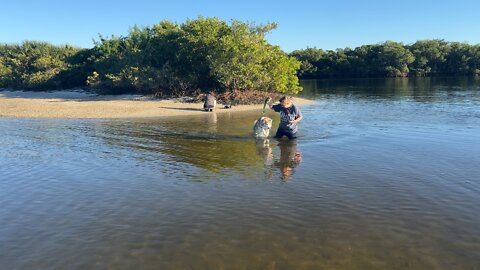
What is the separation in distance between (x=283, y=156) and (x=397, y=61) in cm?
9679

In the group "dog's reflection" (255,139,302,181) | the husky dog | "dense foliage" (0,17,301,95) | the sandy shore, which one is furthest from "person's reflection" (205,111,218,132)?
"dense foliage" (0,17,301,95)

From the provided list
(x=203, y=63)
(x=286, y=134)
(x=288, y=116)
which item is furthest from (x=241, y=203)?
(x=203, y=63)

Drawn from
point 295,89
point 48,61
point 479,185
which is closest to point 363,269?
point 479,185

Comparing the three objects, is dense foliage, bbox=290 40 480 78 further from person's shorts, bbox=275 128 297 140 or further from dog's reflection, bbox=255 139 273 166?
dog's reflection, bbox=255 139 273 166

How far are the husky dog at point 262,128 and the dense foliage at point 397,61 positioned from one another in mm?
92388

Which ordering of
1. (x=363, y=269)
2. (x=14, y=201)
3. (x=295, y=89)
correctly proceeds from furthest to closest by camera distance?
(x=295, y=89) → (x=14, y=201) → (x=363, y=269)

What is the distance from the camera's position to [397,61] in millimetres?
99062

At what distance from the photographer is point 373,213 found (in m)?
7.27

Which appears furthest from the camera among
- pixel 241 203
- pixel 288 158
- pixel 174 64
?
pixel 174 64

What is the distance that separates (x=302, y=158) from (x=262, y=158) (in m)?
1.22

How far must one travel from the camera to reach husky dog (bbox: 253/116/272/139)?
607 inches

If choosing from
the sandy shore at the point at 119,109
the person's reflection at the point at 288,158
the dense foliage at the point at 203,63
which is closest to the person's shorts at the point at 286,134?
the person's reflection at the point at 288,158

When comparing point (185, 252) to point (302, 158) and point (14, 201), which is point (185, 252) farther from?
point (302, 158)

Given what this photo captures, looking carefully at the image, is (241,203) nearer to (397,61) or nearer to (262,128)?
(262,128)
